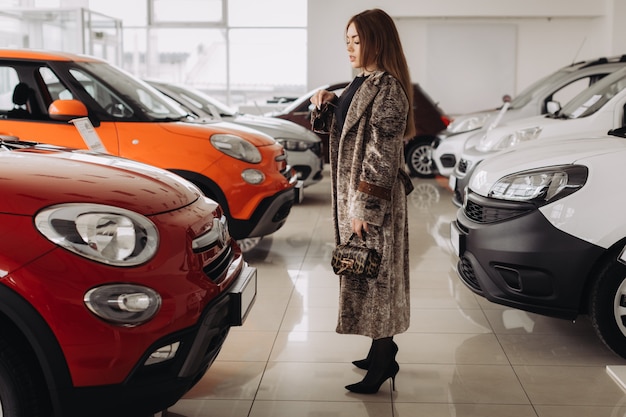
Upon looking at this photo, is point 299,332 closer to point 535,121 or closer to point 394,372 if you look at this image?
point 394,372

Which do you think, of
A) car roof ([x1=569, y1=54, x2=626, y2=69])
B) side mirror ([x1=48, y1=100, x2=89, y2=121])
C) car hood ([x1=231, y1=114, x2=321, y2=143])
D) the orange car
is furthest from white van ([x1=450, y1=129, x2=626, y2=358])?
car roof ([x1=569, y1=54, x2=626, y2=69])

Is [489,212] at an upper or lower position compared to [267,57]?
lower

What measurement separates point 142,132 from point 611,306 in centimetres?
302

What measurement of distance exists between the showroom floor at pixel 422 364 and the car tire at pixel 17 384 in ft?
2.78

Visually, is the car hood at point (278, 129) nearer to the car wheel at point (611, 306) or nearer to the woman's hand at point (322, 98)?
the woman's hand at point (322, 98)

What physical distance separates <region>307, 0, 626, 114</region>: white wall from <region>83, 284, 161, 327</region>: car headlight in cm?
1307

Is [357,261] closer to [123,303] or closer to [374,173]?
[374,173]

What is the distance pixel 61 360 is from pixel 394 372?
1.53 meters

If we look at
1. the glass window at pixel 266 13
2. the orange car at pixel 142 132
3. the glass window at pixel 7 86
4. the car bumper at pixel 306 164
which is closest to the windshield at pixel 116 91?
the orange car at pixel 142 132

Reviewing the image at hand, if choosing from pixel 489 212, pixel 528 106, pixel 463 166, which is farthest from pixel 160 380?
pixel 528 106

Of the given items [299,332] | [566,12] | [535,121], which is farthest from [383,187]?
[566,12]

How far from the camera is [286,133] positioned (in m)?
8.14

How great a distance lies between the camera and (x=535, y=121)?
7.02 m

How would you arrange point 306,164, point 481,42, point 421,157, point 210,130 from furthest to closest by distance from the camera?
point 481,42 < point 421,157 < point 306,164 < point 210,130
